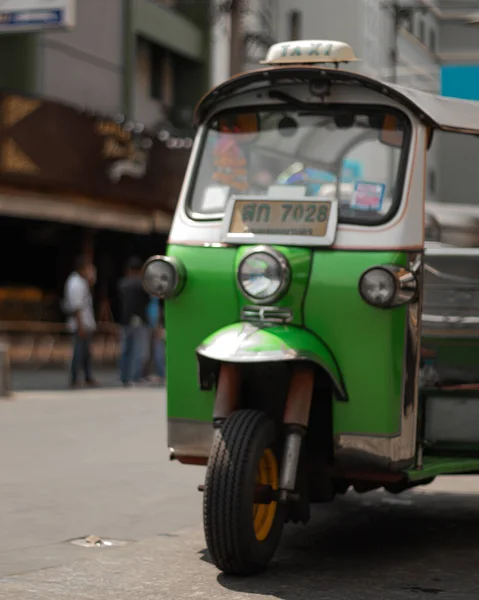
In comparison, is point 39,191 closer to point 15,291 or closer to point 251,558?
point 15,291

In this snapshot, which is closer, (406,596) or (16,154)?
(406,596)

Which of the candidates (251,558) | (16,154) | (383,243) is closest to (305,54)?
(383,243)

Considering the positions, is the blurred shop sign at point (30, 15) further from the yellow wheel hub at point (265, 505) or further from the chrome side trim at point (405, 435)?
the yellow wheel hub at point (265, 505)

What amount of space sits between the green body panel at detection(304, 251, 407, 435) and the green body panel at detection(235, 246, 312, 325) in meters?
0.03

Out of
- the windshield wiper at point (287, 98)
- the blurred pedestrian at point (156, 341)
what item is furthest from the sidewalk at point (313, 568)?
the blurred pedestrian at point (156, 341)

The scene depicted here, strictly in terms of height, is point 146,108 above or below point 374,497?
above

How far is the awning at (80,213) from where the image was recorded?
2256 centimetres

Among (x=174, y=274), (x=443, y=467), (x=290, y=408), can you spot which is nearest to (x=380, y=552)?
(x=443, y=467)

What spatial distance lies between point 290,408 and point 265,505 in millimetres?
478

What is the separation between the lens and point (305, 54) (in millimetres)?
7012

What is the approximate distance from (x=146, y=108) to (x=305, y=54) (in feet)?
74.1

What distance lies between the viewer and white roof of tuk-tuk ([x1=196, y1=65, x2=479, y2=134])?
21.6 feet

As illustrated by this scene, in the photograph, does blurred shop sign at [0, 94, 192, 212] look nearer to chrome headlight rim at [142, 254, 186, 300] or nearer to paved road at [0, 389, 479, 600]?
paved road at [0, 389, 479, 600]

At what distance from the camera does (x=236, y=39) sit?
24.3 m
